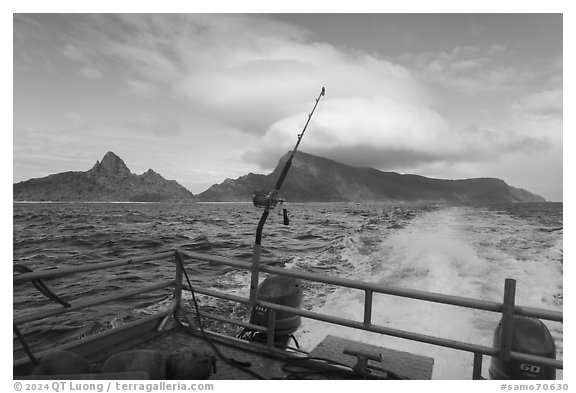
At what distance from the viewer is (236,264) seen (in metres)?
4.96

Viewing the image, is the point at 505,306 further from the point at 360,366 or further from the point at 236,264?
the point at 236,264

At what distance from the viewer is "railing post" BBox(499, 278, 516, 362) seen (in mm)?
3629

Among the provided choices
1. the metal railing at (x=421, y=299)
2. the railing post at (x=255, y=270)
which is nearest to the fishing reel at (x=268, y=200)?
the railing post at (x=255, y=270)

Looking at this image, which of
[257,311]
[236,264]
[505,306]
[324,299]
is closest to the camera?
[505,306]

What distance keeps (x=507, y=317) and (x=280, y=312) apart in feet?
9.54

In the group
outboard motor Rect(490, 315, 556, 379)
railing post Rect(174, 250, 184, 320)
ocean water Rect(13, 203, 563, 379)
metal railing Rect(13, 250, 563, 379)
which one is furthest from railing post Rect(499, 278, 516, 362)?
ocean water Rect(13, 203, 563, 379)

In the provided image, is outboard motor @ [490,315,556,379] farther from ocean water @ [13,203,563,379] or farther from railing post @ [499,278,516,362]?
ocean water @ [13,203,563,379]

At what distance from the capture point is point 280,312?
18.1 feet

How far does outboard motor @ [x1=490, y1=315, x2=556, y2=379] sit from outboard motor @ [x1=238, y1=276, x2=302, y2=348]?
99.1 inches

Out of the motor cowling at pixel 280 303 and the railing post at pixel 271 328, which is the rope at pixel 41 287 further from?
the motor cowling at pixel 280 303

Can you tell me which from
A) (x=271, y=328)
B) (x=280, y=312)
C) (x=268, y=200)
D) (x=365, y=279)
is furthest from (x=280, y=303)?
(x=365, y=279)

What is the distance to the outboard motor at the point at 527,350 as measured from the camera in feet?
13.4
